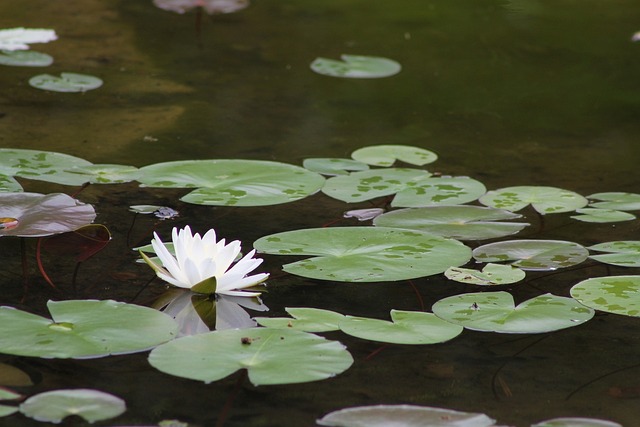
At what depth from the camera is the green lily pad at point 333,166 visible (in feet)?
7.88

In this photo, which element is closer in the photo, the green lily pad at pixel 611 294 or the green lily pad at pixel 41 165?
the green lily pad at pixel 611 294

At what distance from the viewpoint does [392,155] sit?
100 inches

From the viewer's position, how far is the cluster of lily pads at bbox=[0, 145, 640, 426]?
1437 mm

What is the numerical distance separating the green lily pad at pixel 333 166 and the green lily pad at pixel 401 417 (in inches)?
44.4

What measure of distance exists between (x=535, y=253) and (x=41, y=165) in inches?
43.8

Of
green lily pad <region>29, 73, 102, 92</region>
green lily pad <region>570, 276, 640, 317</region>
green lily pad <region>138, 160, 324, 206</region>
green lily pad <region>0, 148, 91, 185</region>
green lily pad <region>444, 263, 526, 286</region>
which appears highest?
green lily pad <region>570, 276, 640, 317</region>

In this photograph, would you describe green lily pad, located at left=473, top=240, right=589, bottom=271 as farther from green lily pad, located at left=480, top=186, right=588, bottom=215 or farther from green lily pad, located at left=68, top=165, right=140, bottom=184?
green lily pad, located at left=68, top=165, right=140, bottom=184

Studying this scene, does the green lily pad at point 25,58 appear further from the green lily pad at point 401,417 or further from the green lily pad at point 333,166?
the green lily pad at point 401,417

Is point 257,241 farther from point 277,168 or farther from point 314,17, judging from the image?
point 314,17

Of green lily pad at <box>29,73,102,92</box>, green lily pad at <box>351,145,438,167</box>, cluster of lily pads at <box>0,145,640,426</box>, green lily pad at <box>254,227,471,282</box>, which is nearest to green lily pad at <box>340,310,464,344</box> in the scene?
cluster of lily pads at <box>0,145,640,426</box>

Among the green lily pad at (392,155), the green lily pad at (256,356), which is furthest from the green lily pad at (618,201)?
the green lily pad at (256,356)

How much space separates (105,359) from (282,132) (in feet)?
4.73

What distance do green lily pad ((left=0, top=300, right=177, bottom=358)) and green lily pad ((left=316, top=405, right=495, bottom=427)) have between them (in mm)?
321

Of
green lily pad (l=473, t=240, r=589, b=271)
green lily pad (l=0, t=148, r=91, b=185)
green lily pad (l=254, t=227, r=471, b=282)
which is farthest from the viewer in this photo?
green lily pad (l=0, t=148, r=91, b=185)
